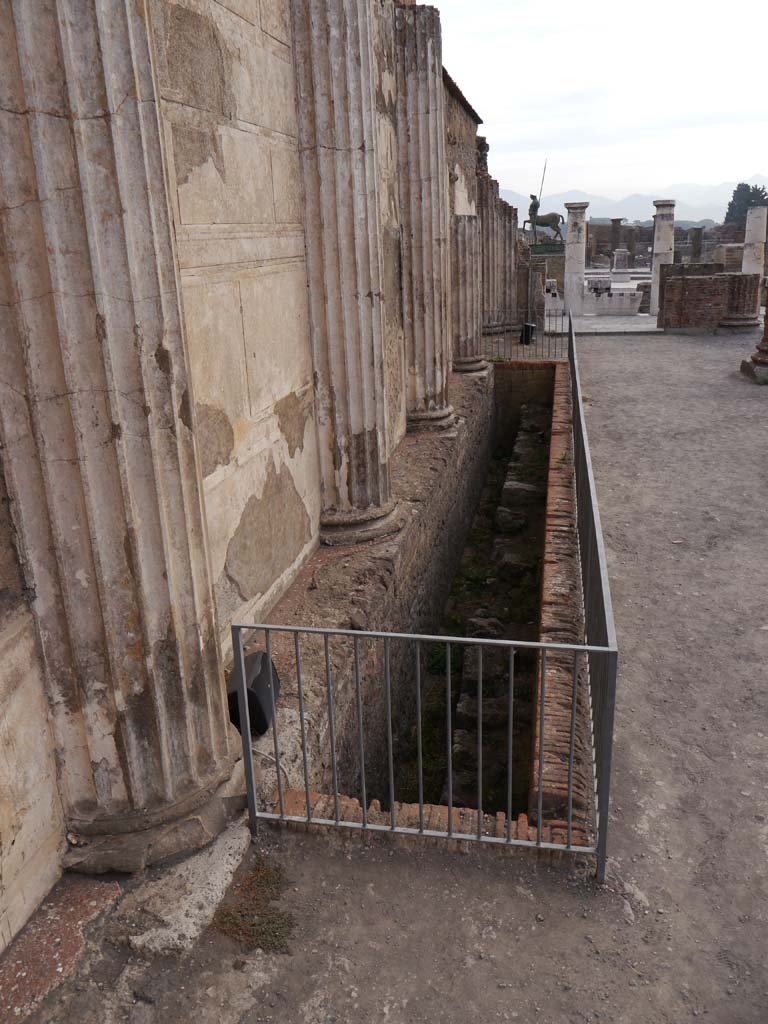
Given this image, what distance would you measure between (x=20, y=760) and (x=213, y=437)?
5.69ft

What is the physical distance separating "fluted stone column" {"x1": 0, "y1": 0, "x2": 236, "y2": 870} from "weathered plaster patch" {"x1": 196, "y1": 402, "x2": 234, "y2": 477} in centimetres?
78

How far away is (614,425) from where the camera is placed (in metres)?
11.2

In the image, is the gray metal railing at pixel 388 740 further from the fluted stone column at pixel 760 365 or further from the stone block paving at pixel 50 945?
the fluted stone column at pixel 760 365

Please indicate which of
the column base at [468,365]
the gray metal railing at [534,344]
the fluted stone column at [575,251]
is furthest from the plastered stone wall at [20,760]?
the fluted stone column at [575,251]

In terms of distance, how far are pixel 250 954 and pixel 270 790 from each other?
0.83m

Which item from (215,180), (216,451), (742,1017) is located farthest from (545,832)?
(215,180)

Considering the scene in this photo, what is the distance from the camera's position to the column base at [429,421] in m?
9.45

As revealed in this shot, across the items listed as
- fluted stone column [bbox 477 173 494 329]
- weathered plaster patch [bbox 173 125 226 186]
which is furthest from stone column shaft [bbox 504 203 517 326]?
weathered plaster patch [bbox 173 125 226 186]

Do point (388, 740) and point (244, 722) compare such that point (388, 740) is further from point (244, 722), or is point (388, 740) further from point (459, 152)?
point (459, 152)

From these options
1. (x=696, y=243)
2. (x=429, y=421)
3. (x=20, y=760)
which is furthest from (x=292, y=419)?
(x=696, y=243)

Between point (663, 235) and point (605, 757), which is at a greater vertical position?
point (663, 235)

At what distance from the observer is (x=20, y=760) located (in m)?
2.98

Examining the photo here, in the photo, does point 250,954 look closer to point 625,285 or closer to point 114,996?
point 114,996

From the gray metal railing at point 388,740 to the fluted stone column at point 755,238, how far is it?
25274 mm
